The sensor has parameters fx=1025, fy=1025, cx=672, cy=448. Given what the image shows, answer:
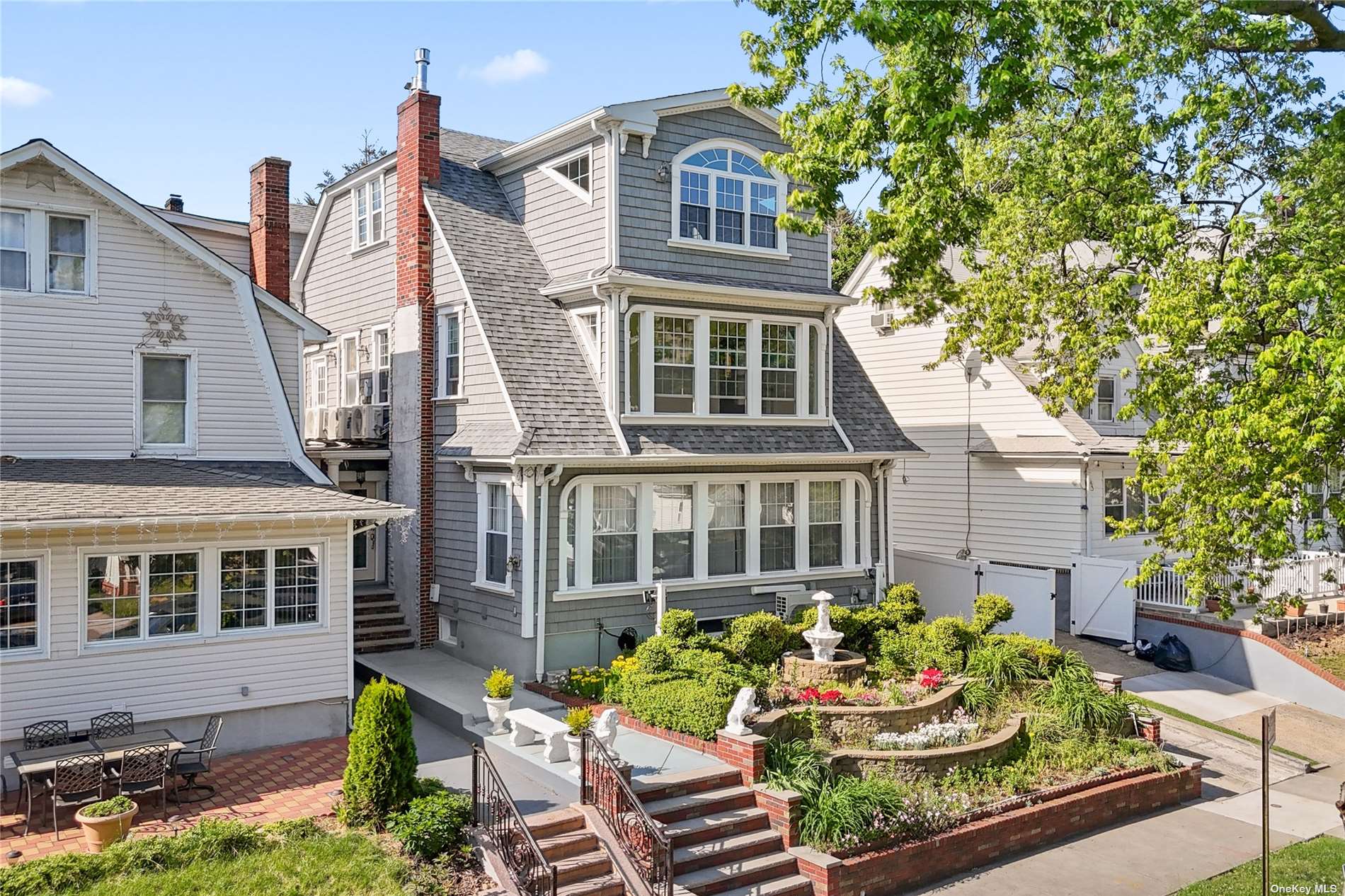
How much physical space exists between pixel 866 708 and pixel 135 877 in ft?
29.3

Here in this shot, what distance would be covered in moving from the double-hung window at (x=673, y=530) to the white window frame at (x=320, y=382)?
9638 mm

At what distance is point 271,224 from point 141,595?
27.4ft

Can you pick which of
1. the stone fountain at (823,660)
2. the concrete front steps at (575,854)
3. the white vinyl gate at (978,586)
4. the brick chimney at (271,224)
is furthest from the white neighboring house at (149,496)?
the white vinyl gate at (978,586)

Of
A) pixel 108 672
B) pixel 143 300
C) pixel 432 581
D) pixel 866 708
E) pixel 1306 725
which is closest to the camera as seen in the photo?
pixel 108 672

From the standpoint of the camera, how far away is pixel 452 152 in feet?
70.1

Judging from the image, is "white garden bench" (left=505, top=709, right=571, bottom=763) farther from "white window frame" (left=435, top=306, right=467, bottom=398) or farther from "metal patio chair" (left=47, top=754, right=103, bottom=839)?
"white window frame" (left=435, top=306, right=467, bottom=398)

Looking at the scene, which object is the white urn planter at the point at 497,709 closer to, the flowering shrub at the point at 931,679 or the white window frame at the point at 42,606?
the white window frame at the point at 42,606

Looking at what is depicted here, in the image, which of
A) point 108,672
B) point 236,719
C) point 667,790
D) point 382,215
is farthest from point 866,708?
point 382,215

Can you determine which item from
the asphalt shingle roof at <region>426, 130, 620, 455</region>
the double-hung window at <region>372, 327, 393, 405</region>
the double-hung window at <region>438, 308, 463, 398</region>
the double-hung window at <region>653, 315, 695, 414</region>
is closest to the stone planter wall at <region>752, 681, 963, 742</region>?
the asphalt shingle roof at <region>426, 130, 620, 455</region>

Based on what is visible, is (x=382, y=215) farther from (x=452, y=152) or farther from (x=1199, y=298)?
(x=1199, y=298)

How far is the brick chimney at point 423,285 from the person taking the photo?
19406mm

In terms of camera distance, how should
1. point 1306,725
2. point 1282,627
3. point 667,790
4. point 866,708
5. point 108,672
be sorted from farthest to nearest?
point 1282,627 → point 1306,725 → point 866,708 → point 108,672 → point 667,790

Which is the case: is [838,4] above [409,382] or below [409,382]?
above

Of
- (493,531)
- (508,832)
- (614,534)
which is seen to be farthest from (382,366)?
(508,832)
